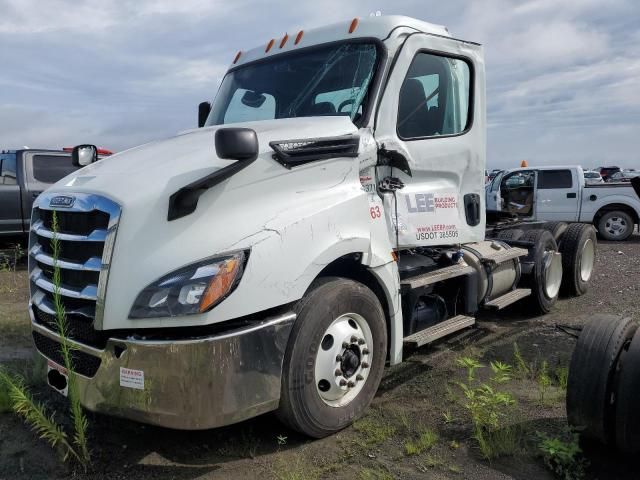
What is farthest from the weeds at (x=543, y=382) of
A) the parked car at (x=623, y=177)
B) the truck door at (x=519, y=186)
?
the parked car at (x=623, y=177)

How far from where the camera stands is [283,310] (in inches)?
126

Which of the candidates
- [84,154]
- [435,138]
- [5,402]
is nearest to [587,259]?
[435,138]

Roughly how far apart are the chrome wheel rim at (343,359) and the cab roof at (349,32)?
2225 mm

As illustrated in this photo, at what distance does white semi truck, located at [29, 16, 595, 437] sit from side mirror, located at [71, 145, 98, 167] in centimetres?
1

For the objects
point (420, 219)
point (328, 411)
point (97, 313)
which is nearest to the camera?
point (97, 313)

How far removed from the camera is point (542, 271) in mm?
6637

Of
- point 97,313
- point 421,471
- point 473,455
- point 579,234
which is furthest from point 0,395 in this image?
point 579,234

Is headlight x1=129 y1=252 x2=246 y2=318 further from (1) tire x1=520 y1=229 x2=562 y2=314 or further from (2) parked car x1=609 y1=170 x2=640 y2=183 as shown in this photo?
(2) parked car x1=609 y1=170 x2=640 y2=183

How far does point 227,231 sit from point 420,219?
1.96 metres

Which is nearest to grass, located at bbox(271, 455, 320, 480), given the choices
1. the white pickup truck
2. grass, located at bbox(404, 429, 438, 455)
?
grass, located at bbox(404, 429, 438, 455)

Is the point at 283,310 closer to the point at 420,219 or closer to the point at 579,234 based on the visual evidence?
the point at 420,219

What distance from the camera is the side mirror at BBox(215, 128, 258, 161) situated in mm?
2990

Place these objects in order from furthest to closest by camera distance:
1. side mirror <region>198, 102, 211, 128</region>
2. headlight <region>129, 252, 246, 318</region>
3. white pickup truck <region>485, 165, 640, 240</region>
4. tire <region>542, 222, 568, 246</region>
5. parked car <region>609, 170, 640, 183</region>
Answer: parked car <region>609, 170, 640, 183</region>, white pickup truck <region>485, 165, 640, 240</region>, tire <region>542, 222, 568, 246</region>, side mirror <region>198, 102, 211, 128</region>, headlight <region>129, 252, 246, 318</region>

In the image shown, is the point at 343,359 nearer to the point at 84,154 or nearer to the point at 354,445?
the point at 354,445
